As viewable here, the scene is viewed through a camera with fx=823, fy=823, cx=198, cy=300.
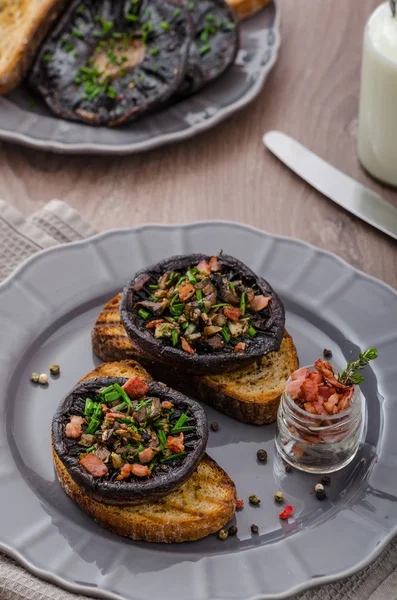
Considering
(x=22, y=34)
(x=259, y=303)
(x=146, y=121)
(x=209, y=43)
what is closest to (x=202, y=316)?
(x=259, y=303)

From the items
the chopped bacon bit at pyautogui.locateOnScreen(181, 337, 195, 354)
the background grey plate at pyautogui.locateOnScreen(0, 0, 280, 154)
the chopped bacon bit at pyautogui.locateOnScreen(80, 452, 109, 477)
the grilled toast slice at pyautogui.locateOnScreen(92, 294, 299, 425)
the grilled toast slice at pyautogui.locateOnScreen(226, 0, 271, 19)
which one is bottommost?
the grilled toast slice at pyautogui.locateOnScreen(92, 294, 299, 425)

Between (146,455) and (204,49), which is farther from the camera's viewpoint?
(204,49)

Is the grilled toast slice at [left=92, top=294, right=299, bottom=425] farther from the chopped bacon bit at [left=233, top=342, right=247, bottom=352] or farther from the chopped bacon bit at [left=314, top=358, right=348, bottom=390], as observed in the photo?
the chopped bacon bit at [left=314, top=358, right=348, bottom=390]

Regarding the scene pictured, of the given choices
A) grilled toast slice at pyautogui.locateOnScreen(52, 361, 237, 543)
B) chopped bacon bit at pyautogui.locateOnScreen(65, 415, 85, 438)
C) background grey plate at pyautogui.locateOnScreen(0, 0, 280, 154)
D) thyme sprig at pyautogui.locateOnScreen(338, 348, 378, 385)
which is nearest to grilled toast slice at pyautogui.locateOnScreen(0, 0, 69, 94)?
background grey plate at pyautogui.locateOnScreen(0, 0, 280, 154)

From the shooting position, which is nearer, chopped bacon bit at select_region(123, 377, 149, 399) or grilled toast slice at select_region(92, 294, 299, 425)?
chopped bacon bit at select_region(123, 377, 149, 399)

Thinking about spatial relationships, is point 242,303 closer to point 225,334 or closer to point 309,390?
point 225,334

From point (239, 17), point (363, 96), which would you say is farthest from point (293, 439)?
point (239, 17)

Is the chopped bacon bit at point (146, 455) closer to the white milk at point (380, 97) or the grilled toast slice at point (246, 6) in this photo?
the white milk at point (380, 97)

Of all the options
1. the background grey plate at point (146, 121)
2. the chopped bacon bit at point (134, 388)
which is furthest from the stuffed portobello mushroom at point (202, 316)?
the background grey plate at point (146, 121)
